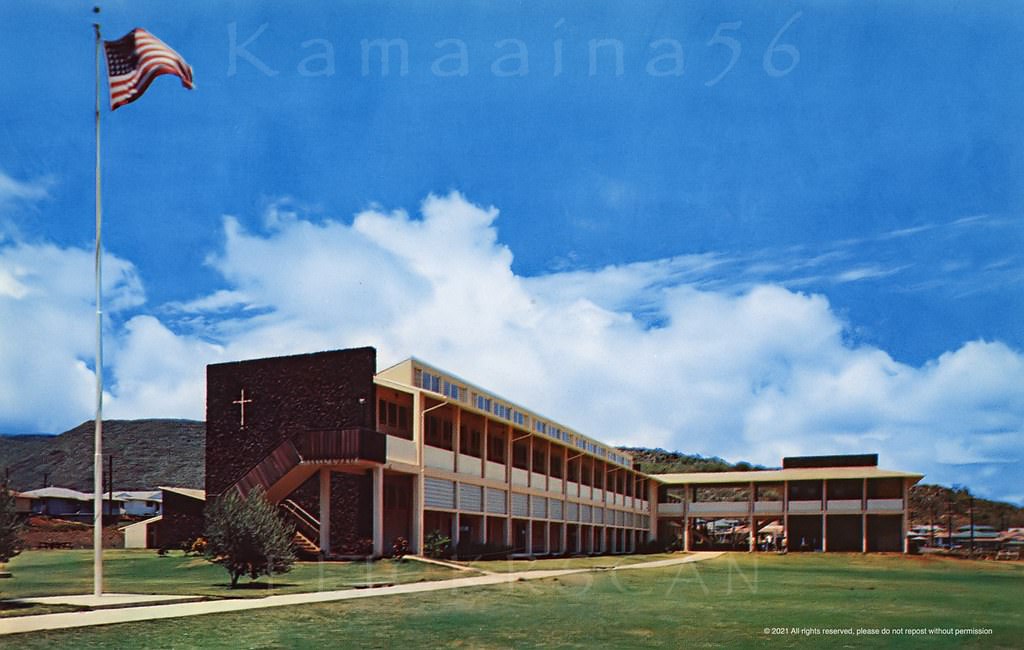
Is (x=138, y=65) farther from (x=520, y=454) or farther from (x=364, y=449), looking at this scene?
(x=520, y=454)

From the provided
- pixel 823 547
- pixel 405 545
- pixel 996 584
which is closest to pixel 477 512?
pixel 405 545

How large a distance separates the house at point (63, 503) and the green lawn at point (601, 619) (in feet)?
241

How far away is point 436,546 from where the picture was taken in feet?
140

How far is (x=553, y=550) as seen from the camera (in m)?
63.5

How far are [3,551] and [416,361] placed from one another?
70.0ft

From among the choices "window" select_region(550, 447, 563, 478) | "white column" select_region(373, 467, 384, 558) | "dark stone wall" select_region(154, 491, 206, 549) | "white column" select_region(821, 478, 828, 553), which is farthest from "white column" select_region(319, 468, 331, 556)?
"white column" select_region(821, 478, 828, 553)

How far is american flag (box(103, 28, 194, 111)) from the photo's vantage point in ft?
78.1

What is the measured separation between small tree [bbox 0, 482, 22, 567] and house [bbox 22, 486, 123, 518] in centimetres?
7476

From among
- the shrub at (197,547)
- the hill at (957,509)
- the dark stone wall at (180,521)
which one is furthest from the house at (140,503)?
the hill at (957,509)

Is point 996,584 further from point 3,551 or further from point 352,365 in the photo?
point 3,551

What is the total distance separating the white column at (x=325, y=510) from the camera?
40.7m

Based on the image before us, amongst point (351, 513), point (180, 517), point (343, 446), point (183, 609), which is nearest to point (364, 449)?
point (343, 446)

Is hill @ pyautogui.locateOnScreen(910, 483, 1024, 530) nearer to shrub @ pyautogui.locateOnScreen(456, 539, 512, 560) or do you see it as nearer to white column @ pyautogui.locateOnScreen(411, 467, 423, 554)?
shrub @ pyautogui.locateOnScreen(456, 539, 512, 560)

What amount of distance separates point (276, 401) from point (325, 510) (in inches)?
236
